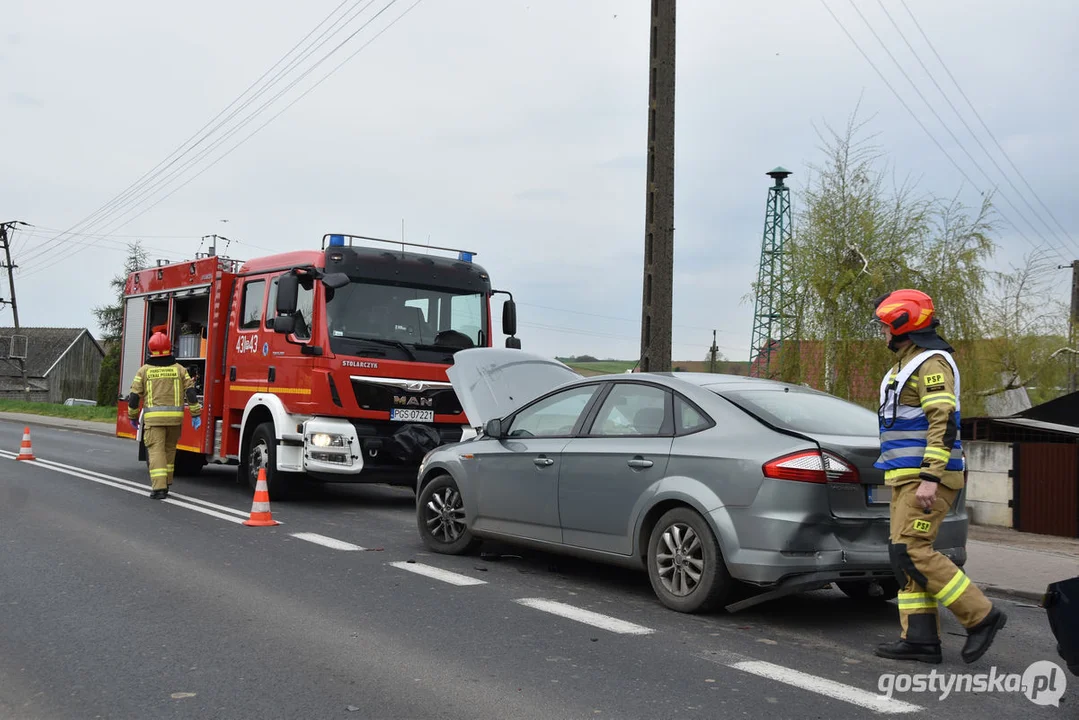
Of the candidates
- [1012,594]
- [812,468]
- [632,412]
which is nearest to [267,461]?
A: [632,412]

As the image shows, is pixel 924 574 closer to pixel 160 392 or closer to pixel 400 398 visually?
pixel 400 398

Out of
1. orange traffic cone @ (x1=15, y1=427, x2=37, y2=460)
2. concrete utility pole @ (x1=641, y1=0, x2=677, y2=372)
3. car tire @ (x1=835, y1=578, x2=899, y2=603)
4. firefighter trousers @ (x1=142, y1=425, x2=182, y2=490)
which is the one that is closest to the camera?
car tire @ (x1=835, y1=578, x2=899, y2=603)

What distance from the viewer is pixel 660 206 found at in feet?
43.0

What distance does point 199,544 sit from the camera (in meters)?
8.84

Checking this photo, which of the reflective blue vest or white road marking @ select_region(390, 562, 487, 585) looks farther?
white road marking @ select_region(390, 562, 487, 585)

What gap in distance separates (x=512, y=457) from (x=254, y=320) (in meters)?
5.83

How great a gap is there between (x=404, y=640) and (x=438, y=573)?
6.49 feet

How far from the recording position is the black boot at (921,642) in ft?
17.5

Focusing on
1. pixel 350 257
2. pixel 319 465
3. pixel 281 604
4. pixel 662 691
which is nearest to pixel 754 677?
pixel 662 691

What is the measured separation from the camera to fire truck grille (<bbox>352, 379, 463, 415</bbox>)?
11.4m

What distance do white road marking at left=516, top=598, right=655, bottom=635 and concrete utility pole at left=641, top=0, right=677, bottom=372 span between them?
638 cm

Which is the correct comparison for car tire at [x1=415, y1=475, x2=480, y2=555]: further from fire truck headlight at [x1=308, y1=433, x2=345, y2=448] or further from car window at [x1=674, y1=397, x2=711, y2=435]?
fire truck headlight at [x1=308, y1=433, x2=345, y2=448]

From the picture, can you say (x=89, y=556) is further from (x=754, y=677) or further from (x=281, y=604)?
(x=754, y=677)

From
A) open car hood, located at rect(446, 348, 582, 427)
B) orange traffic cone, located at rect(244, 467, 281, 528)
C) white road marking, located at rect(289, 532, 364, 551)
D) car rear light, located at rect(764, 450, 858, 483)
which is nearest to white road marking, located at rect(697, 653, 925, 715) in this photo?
car rear light, located at rect(764, 450, 858, 483)
